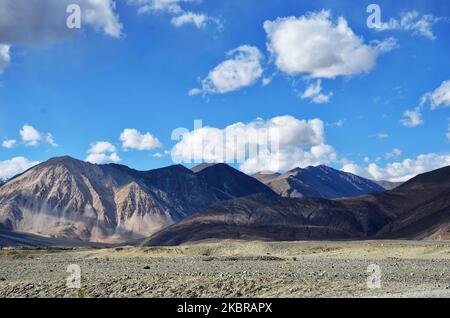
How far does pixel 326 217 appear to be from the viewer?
17000 centimetres

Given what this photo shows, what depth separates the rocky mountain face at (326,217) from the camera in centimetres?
14750

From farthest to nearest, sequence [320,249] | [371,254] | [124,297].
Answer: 1. [320,249]
2. [371,254]
3. [124,297]

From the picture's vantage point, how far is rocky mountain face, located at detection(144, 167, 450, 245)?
148 m

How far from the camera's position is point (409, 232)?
140875 mm

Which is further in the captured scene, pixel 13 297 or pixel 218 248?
pixel 218 248

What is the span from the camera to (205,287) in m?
20.5
